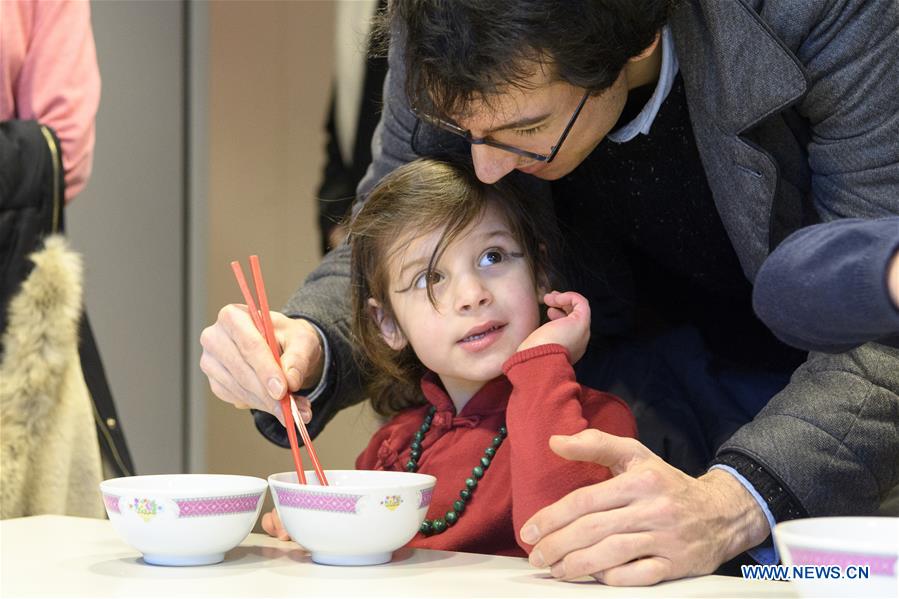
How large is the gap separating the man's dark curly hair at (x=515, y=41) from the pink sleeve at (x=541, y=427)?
31 centimetres

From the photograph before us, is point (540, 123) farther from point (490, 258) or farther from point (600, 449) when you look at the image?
point (600, 449)

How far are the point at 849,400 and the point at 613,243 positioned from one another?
1.75 feet

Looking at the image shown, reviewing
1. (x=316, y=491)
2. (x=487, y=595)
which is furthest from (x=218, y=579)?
(x=487, y=595)

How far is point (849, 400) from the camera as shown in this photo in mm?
1257

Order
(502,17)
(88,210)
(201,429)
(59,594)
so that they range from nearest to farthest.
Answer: (59,594) → (502,17) → (88,210) → (201,429)

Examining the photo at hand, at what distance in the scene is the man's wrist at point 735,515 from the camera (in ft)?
3.70

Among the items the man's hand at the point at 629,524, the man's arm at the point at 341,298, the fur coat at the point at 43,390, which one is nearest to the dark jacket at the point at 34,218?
the fur coat at the point at 43,390

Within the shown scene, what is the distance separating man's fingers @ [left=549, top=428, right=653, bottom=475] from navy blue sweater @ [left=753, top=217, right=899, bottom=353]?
0.25 metres

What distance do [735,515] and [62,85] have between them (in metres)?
1.56

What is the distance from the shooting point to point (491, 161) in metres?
1.39

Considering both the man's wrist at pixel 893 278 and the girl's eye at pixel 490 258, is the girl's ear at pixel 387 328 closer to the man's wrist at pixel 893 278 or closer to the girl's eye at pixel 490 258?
the girl's eye at pixel 490 258

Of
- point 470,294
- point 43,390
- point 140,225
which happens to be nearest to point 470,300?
point 470,294

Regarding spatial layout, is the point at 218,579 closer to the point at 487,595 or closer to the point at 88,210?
the point at 487,595

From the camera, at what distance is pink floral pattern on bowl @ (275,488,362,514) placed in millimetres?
996
